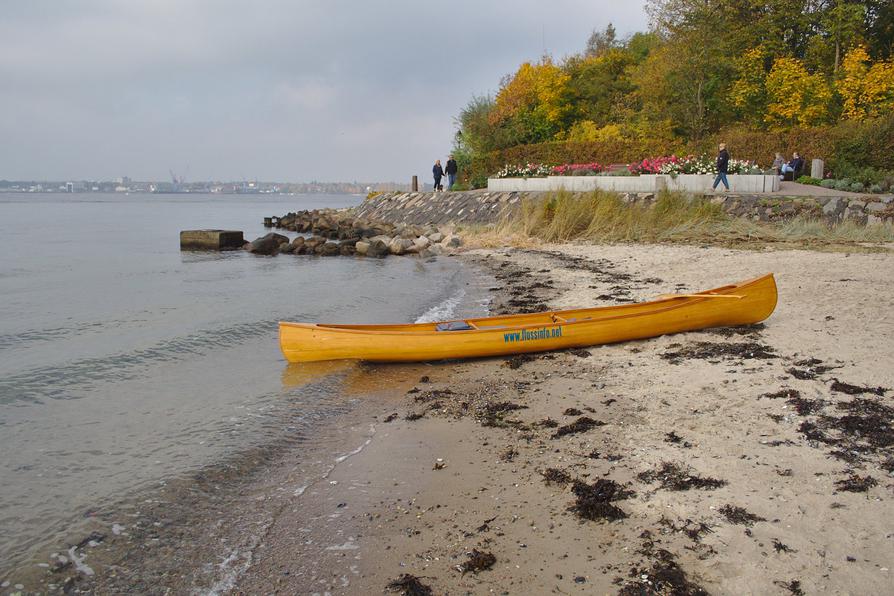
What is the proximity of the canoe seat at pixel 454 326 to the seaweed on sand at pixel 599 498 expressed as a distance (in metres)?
3.67

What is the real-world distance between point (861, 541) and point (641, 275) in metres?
9.58

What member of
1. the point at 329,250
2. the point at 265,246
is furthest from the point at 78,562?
the point at 265,246

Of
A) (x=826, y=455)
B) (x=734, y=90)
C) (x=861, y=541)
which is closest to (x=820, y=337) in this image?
(x=826, y=455)

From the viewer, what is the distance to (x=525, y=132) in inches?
1368

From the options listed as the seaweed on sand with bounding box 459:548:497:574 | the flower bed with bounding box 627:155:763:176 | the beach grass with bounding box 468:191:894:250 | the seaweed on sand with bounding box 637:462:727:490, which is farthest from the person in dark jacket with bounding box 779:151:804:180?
the seaweed on sand with bounding box 459:548:497:574

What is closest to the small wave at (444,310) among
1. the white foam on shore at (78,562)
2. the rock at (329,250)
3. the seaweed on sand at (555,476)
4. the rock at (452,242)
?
the seaweed on sand at (555,476)

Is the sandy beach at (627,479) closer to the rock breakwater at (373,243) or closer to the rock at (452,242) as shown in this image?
the rock at (452,242)

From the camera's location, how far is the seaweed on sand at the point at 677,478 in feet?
13.3

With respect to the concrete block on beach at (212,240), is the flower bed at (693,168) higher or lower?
higher

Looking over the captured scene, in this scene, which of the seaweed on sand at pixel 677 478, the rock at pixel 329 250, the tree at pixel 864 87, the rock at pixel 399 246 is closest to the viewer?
the seaweed on sand at pixel 677 478

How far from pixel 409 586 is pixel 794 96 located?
32.5 metres

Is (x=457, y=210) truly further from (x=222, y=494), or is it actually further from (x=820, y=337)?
(x=222, y=494)

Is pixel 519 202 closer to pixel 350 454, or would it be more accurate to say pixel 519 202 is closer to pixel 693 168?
pixel 693 168

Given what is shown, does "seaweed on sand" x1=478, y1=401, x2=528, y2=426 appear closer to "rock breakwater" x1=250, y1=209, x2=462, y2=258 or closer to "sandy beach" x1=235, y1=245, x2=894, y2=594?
"sandy beach" x1=235, y1=245, x2=894, y2=594
